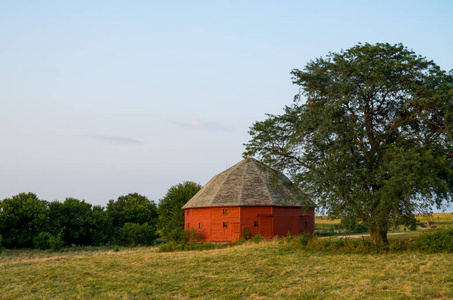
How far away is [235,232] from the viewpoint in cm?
3744

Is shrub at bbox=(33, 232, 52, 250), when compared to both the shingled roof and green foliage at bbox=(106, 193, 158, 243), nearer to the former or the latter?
green foliage at bbox=(106, 193, 158, 243)

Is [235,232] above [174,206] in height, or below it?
below

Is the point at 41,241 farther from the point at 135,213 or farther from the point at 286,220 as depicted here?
the point at 286,220

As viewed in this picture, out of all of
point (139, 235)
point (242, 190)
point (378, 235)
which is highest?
point (242, 190)

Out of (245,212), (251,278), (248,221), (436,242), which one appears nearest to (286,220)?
(248,221)

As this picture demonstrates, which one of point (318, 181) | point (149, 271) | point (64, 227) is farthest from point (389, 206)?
point (64, 227)

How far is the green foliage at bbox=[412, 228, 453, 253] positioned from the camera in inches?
859

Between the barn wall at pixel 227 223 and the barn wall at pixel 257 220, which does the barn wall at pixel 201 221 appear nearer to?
the barn wall at pixel 227 223

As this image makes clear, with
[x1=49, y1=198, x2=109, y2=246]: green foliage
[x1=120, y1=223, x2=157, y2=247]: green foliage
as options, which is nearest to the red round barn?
[x1=120, y1=223, x2=157, y2=247]: green foliage

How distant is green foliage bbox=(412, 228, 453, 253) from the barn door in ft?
56.1

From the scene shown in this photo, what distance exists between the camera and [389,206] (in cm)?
2177

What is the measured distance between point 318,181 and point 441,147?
707 centimetres

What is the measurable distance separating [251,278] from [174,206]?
41909 millimetres

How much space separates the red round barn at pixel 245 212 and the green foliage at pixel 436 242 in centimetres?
1365
